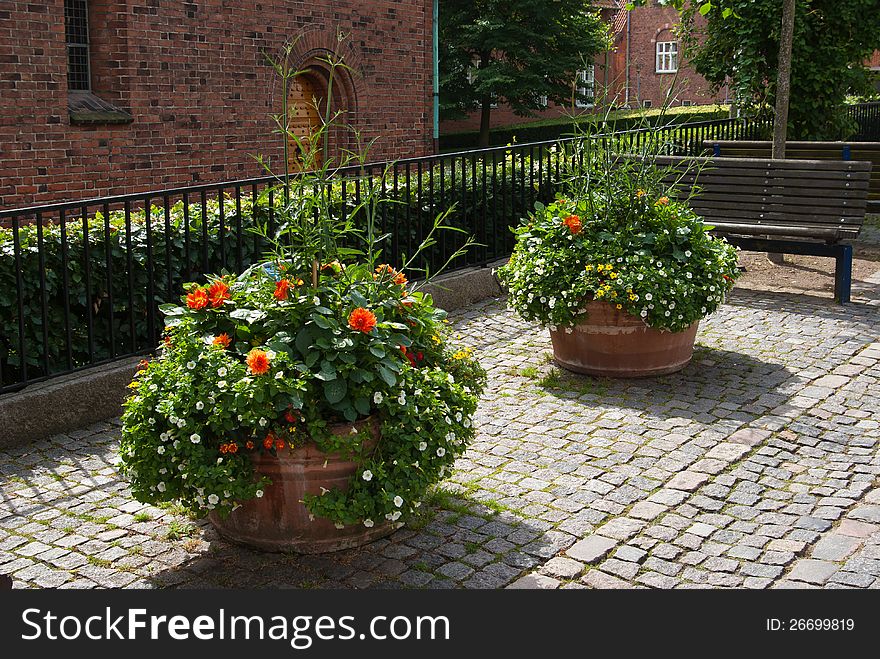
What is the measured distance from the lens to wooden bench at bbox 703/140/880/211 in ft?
38.6

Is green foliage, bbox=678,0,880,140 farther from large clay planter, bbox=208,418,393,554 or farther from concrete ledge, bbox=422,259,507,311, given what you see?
large clay planter, bbox=208,418,393,554

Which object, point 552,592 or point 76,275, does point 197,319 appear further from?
point 76,275

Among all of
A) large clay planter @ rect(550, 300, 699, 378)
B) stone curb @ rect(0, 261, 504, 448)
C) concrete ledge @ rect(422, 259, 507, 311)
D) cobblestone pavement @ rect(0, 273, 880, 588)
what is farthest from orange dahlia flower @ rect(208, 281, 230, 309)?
concrete ledge @ rect(422, 259, 507, 311)

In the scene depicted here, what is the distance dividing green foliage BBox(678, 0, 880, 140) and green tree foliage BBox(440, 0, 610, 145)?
2035 cm

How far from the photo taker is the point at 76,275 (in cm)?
647

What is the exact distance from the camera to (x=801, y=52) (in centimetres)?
1346

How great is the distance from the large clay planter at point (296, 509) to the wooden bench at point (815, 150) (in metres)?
8.22

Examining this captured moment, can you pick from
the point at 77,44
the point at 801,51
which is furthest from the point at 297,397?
the point at 77,44

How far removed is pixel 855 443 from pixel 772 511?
3.89ft

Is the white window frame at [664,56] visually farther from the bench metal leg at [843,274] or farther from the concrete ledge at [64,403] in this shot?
the concrete ledge at [64,403]

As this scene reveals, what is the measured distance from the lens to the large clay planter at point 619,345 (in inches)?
267

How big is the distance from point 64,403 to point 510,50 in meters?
30.1

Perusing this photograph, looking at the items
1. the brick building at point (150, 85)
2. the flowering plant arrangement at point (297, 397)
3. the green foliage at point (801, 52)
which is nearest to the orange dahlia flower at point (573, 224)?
the flowering plant arrangement at point (297, 397)

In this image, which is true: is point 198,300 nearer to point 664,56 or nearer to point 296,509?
point 296,509
